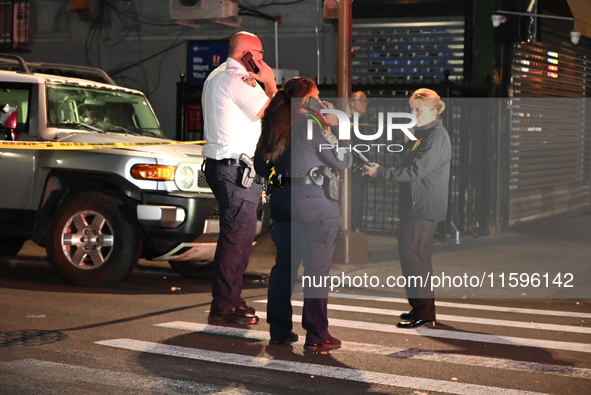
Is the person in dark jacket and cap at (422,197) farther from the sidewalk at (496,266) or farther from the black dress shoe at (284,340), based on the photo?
the sidewalk at (496,266)

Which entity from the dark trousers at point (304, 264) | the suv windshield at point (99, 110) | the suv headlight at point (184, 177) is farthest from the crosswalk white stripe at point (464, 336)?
the suv windshield at point (99, 110)

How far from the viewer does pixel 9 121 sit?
9.63 metres

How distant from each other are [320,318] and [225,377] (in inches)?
40.4

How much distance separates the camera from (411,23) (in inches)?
572

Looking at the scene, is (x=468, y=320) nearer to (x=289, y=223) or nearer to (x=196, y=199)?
(x=289, y=223)

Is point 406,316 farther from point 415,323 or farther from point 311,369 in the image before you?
point 311,369

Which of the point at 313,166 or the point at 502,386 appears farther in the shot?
the point at 313,166

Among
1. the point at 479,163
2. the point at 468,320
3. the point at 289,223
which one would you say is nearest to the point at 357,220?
the point at 479,163

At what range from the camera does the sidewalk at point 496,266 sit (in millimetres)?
10172

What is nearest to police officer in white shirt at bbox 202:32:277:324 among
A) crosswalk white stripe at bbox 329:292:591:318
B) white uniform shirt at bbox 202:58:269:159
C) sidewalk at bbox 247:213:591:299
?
white uniform shirt at bbox 202:58:269:159

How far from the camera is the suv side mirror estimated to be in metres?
9.63

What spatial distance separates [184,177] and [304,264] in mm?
2751

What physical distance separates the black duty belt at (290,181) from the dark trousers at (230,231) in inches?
32.5

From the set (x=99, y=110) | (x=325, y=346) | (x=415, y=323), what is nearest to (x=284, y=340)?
(x=325, y=346)
